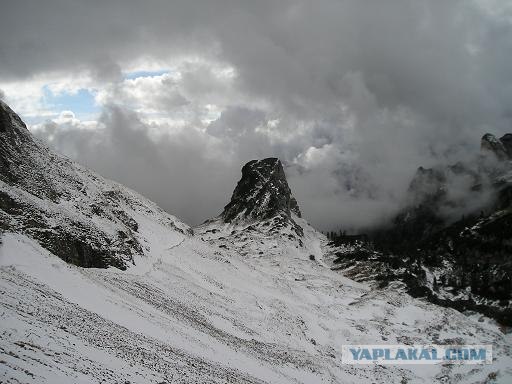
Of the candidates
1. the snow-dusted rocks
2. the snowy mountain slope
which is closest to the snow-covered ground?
the snowy mountain slope

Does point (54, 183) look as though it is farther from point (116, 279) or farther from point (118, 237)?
point (116, 279)

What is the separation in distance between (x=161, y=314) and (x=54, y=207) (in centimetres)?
2323

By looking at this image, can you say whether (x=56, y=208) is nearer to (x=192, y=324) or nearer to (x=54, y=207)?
(x=54, y=207)

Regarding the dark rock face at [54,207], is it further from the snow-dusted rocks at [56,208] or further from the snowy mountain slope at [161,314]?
the snowy mountain slope at [161,314]

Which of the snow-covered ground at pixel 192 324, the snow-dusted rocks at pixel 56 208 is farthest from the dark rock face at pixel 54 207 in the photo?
the snow-covered ground at pixel 192 324

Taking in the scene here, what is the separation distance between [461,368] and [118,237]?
58303 mm

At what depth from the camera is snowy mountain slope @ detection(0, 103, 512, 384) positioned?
3055 cm

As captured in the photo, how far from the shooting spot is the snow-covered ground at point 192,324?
29312mm

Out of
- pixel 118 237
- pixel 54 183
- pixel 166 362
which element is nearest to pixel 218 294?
pixel 118 237

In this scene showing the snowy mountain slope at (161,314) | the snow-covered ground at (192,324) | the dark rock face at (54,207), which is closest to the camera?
the snow-covered ground at (192,324)

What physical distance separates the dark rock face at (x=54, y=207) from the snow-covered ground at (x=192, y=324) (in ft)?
10.6

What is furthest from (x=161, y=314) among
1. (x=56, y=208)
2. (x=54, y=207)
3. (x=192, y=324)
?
(x=54, y=207)

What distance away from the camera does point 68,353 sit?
27.7 meters

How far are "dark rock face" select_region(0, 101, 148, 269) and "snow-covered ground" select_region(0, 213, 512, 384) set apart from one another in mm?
3241
